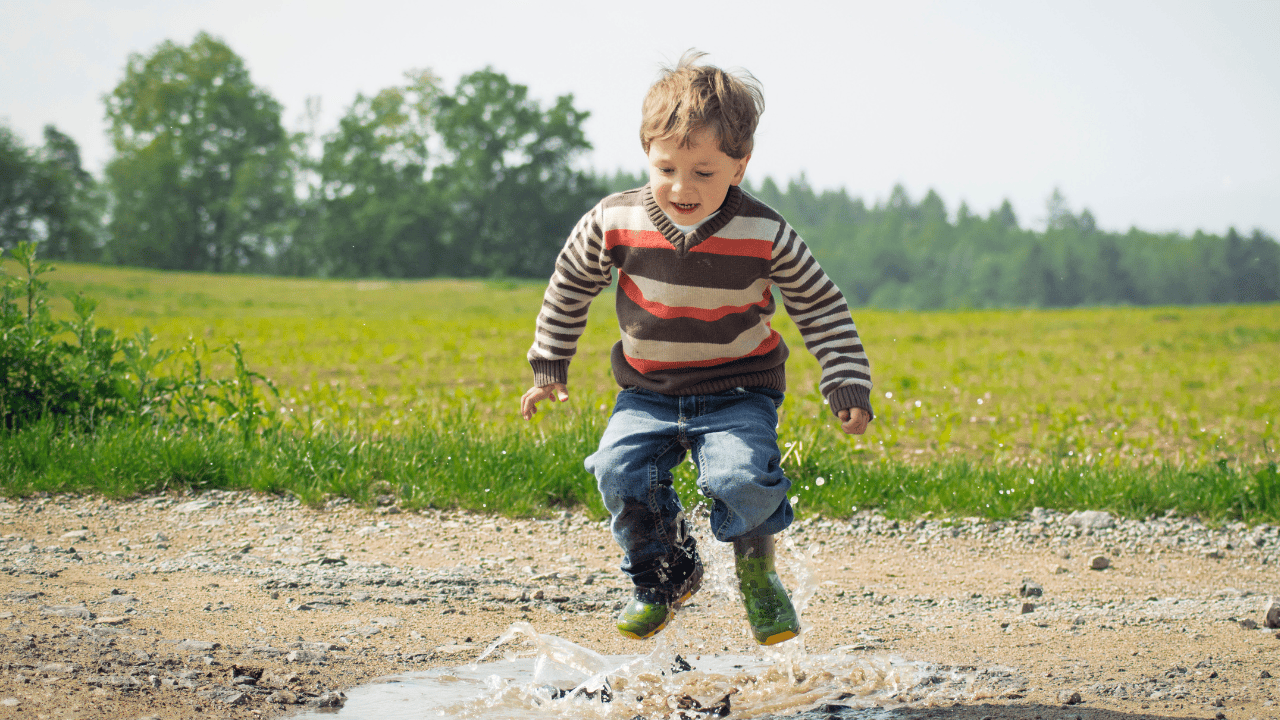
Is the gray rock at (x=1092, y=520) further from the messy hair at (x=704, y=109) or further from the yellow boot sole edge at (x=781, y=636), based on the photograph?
the messy hair at (x=704, y=109)

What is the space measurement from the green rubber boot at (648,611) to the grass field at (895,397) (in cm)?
142

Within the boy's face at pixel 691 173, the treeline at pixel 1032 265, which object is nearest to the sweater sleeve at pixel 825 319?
the boy's face at pixel 691 173

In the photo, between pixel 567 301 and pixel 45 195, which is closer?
pixel 567 301

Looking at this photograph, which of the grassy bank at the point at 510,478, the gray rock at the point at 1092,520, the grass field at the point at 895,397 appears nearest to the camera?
the gray rock at the point at 1092,520

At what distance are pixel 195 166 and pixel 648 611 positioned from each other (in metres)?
44.7

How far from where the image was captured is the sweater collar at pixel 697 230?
9.08 feet

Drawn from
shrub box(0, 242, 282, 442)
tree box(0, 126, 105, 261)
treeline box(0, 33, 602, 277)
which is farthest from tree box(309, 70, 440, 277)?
shrub box(0, 242, 282, 442)

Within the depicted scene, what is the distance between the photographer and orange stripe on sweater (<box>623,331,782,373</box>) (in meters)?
2.86

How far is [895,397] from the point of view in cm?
1035

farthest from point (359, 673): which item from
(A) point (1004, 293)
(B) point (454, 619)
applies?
(A) point (1004, 293)

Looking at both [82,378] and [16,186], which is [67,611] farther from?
[16,186]

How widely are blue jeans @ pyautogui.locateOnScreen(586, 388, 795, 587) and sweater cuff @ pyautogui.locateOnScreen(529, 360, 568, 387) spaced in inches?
8.5

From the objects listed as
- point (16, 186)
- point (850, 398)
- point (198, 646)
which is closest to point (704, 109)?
point (850, 398)

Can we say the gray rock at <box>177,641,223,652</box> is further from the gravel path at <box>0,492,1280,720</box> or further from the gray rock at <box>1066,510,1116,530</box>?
the gray rock at <box>1066,510,1116,530</box>
